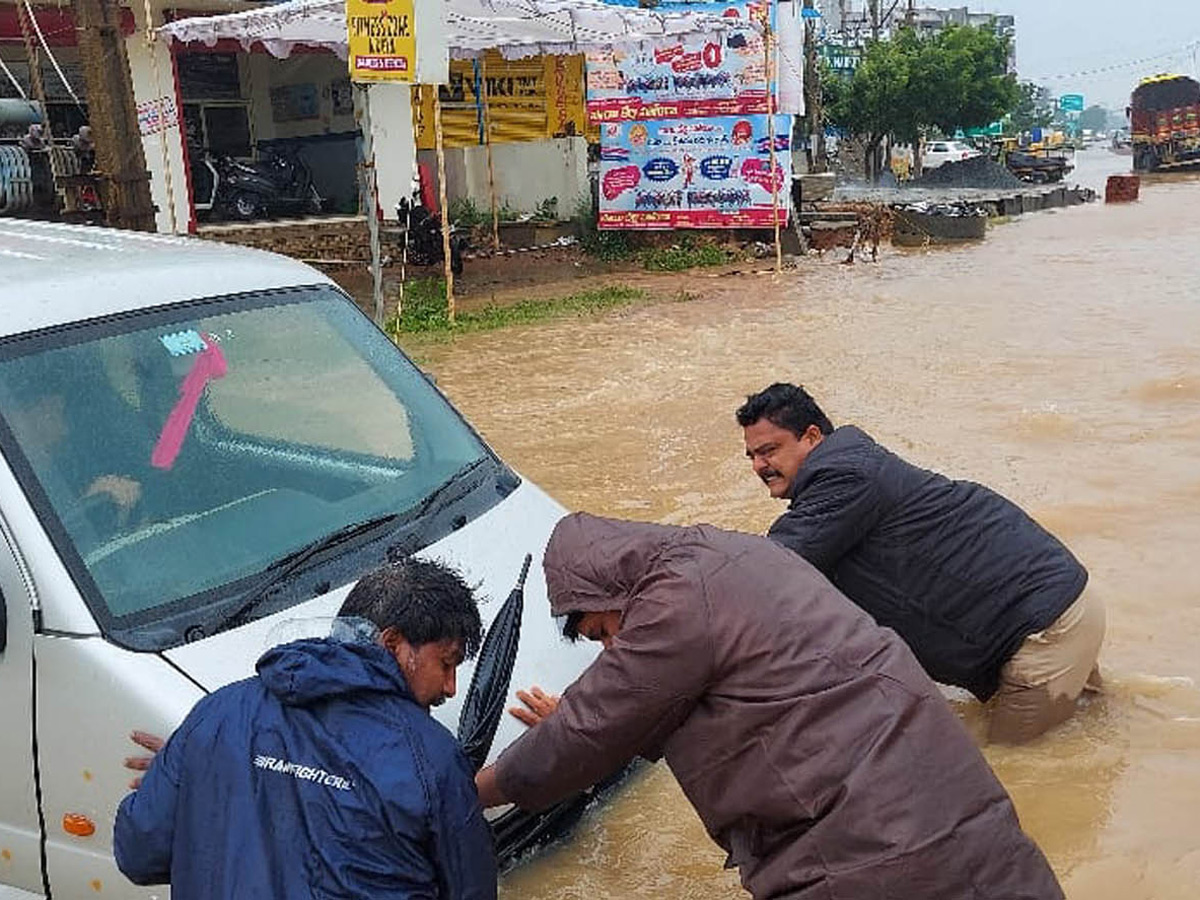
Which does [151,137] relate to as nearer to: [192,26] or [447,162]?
[192,26]

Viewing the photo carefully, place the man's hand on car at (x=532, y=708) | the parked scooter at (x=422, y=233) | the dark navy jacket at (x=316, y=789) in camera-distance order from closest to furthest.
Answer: the dark navy jacket at (x=316, y=789) < the man's hand on car at (x=532, y=708) < the parked scooter at (x=422, y=233)

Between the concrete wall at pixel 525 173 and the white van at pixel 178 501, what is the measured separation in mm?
16736

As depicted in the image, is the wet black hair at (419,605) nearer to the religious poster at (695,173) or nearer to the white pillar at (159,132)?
the white pillar at (159,132)

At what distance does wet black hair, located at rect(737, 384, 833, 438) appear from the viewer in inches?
149

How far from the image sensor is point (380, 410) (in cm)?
397

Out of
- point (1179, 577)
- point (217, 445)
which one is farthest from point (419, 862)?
point (1179, 577)

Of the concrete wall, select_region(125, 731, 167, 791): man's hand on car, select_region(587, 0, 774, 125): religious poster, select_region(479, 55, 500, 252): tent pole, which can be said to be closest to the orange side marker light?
select_region(125, 731, 167, 791): man's hand on car

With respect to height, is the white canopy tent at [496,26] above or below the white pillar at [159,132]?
above

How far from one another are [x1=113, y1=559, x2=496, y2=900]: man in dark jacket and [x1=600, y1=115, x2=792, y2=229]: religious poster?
16.0m

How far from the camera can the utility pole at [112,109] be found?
275 inches

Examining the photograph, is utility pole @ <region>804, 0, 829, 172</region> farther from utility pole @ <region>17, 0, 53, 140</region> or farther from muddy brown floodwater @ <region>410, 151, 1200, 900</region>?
utility pole @ <region>17, 0, 53, 140</region>

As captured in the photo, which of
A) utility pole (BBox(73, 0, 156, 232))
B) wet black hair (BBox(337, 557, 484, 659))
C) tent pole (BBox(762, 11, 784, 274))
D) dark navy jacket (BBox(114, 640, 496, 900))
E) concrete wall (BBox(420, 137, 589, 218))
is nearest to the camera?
dark navy jacket (BBox(114, 640, 496, 900))

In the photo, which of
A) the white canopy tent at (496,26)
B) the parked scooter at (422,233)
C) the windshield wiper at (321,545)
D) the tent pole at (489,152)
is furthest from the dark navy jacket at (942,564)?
the tent pole at (489,152)

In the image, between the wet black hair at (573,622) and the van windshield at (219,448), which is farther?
the van windshield at (219,448)
